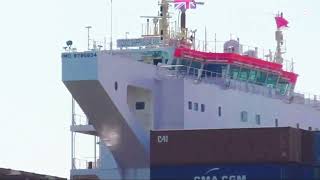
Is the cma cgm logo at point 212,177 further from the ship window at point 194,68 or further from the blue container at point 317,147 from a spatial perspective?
the ship window at point 194,68

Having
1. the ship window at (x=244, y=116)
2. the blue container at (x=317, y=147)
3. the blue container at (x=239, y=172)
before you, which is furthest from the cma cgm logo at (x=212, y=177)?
the ship window at (x=244, y=116)

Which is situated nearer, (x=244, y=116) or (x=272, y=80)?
(x=244, y=116)

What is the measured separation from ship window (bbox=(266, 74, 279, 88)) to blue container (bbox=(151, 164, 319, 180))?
1500 centimetres

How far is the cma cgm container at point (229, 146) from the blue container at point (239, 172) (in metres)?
0.24

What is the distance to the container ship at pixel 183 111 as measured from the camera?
186 ft

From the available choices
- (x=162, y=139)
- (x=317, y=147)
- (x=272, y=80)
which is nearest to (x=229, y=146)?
(x=162, y=139)

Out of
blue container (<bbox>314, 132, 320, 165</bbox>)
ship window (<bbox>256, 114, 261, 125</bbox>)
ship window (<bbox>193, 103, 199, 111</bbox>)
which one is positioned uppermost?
ship window (<bbox>193, 103, 199, 111</bbox>)

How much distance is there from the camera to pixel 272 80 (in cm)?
7212

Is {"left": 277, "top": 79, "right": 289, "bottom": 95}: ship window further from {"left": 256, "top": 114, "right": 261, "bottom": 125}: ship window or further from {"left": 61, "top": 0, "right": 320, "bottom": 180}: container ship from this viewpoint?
{"left": 256, "top": 114, "right": 261, "bottom": 125}: ship window

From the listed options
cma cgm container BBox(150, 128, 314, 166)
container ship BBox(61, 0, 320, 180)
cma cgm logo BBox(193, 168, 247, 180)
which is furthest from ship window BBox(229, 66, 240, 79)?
cma cgm logo BBox(193, 168, 247, 180)

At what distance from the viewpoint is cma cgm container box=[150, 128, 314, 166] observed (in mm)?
56500

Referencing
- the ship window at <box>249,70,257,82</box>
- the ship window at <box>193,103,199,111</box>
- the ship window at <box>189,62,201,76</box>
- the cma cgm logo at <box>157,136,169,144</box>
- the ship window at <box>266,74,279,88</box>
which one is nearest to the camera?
the cma cgm logo at <box>157,136,169,144</box>

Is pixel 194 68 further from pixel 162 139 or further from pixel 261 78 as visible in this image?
pixel 162 139

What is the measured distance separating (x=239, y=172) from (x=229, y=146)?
1205 millimetres
